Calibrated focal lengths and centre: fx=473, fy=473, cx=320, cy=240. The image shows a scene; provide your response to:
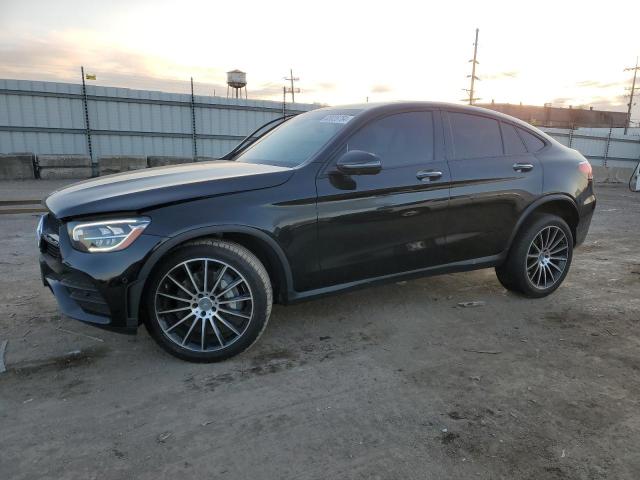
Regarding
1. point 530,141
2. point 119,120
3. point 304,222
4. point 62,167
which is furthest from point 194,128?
point 304,222

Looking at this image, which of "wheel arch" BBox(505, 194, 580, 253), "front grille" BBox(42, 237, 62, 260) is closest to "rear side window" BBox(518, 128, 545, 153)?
"wheel arch" BBox(505, 194, 580, 253)

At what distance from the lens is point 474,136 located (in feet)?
13.2

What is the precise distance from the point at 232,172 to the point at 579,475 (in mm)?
2604

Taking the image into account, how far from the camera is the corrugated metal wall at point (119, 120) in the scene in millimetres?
14664

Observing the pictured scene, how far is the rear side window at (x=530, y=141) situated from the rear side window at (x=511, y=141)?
64mm

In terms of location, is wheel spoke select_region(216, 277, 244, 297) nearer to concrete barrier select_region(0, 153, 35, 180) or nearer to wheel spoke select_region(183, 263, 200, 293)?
wheel spoke select_region(183, 263, 200, 293)

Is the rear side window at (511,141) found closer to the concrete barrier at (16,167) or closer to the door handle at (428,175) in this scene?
the door handle at (428,175)

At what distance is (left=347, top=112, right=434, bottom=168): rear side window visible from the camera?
11.5 ft

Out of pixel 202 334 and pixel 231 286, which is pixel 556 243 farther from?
pixel 202 334

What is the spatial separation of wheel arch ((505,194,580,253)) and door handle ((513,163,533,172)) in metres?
0.30

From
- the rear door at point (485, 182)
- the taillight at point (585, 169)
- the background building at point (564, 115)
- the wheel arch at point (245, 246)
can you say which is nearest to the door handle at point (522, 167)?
the rear door at point (485, 182)

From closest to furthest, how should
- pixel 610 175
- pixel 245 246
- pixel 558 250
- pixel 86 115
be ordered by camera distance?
pixel 245 246 < pixel 558 250 < pixel 86 115 < pixel 610 175

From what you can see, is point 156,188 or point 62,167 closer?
point 156,188

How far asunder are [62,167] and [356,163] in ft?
42.8
